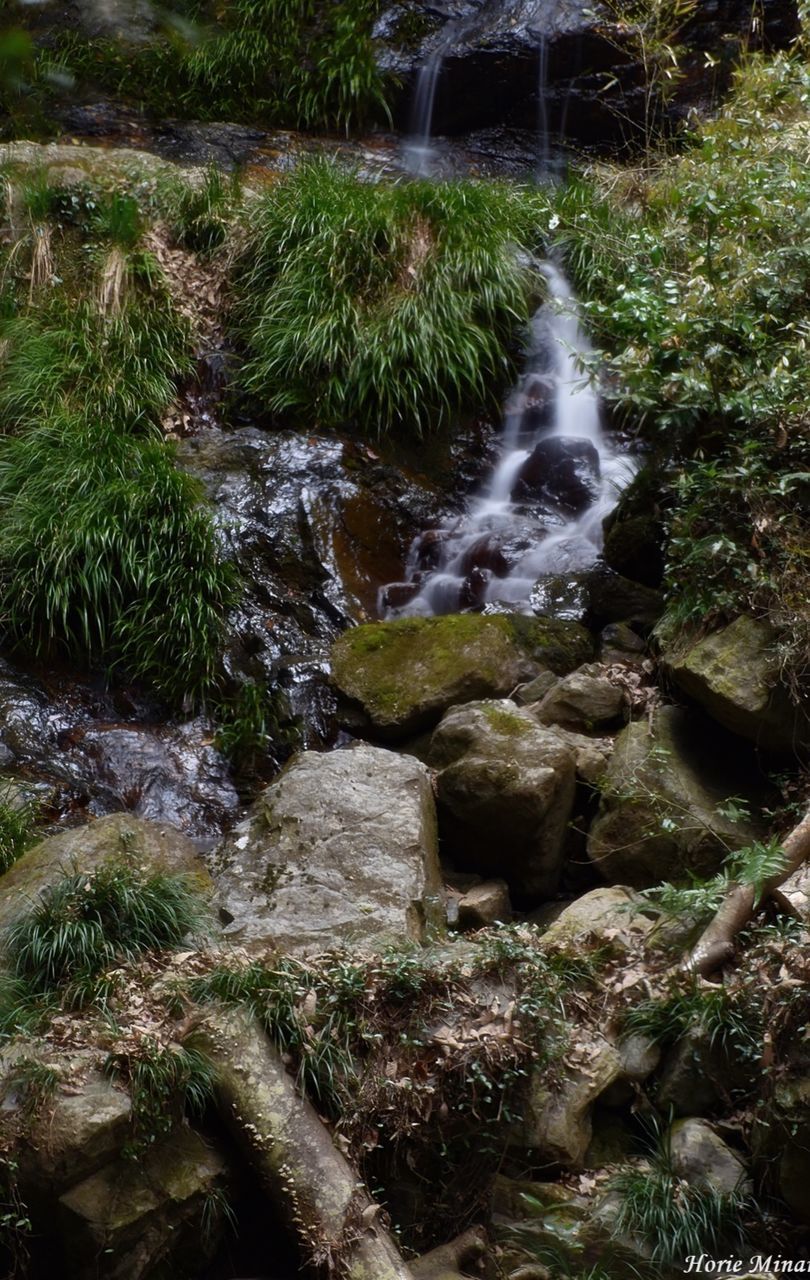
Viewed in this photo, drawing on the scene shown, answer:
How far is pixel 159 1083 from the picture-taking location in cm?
358

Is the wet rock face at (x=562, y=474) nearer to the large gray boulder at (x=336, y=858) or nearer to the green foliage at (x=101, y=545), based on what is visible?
the green foliage at (x=101, y=545)

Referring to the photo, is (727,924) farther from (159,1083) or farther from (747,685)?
(159,1083)

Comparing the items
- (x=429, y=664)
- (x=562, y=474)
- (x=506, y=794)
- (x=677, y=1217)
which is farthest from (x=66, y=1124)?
(x=562, y=474)

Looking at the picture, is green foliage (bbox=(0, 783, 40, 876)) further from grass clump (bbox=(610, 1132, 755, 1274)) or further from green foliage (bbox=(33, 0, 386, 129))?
green foliage (bbox=(33, 0, 386, 129))

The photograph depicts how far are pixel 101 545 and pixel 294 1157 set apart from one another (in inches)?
158

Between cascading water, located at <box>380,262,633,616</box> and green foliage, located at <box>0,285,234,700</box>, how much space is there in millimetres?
1222

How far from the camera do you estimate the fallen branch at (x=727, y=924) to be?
4.09 metres

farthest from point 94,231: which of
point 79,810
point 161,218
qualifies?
point 79,810

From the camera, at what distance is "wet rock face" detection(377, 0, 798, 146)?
36.3 ft

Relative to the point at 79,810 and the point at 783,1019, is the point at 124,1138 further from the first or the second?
the point at 79,810

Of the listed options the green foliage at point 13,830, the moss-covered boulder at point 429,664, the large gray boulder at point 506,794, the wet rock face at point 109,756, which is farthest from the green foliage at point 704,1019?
the green foliage at point 13,830

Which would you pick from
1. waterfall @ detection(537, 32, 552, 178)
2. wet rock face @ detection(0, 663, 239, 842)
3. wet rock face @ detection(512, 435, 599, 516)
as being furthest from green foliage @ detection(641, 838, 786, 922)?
waterfall @ detection(537, 32, 552, 178)

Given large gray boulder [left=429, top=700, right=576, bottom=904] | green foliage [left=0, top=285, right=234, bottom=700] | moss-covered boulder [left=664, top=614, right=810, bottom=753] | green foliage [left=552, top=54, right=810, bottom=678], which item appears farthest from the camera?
green foliage [left=0, top=285, right=234, bottom=700]

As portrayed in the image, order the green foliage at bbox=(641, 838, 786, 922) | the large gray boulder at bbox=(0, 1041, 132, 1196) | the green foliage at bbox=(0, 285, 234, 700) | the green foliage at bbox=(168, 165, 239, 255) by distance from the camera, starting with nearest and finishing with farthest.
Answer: the large gray boulder at bbox=(0, 1041, 132, 1196)
the green foliage at bbox=(641, 838, 786, 922)
the green foliage at bbox=(0, 285, 234, 700)
the green foliage at bbox=(168, 165, 239, 255)
